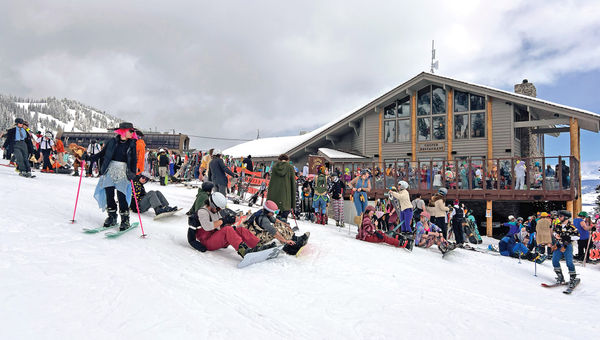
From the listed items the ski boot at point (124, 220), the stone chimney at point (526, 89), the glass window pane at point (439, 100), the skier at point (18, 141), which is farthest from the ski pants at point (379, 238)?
the stone chimney at point (526, 89)

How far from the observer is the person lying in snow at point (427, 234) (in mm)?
9906

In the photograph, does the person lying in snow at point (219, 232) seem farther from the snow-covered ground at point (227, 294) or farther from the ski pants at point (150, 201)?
the ski pants at point (150, 201)

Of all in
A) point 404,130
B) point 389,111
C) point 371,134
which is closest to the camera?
point 404,130

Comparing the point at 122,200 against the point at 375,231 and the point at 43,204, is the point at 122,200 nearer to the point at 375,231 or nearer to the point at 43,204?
the point at 43,204

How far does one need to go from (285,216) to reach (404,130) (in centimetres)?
1475

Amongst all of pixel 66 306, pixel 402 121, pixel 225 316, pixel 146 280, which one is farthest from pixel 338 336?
pixel 402 121

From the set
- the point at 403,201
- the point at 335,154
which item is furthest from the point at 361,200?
the point at 335,154

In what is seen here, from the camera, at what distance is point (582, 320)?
17.9ft

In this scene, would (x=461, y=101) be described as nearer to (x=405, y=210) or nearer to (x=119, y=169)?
(x=405, y=210)

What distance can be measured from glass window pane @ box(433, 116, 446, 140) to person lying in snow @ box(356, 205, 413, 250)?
1236 centimetres

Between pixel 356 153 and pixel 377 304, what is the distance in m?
18.3

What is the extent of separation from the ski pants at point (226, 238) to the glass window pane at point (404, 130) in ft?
55.7

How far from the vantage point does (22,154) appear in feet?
35.4

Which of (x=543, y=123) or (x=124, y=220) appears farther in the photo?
(x=543, y=123)
